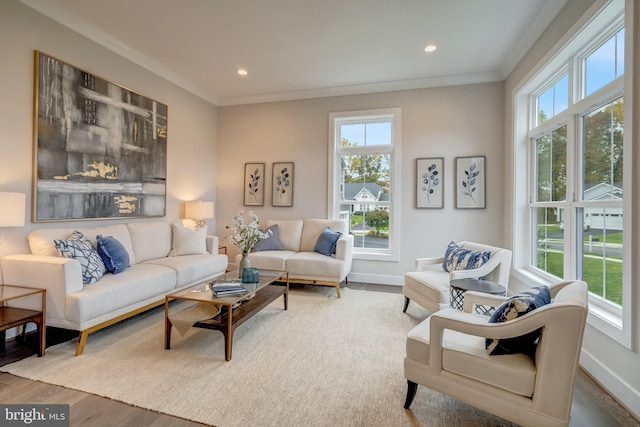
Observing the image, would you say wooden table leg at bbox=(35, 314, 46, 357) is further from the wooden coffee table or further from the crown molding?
the crown molding

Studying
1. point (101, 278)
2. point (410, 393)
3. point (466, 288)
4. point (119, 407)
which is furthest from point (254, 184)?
point (410, 393)

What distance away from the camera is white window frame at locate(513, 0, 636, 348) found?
5.97 feet

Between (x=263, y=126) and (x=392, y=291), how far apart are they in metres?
3.34

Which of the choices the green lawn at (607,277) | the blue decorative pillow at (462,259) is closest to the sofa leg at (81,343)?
the blue decorative pillow at (462,259)

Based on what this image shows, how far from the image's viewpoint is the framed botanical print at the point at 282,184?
4.95 m

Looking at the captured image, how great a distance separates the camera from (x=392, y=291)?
4.18m

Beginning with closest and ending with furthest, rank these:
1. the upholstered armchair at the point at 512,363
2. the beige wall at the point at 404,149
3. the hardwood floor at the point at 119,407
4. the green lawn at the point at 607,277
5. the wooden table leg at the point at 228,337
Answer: the upholstered armchair at the point at 512,363 < the hardwood floor at the point at 119,407 < the green lawn at the point at 607,277 < the wooden table leg at the point at 228,337 < the beige wall at the point at 404,149

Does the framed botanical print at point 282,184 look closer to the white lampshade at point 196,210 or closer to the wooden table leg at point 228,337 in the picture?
the white lampshade at point 196,210

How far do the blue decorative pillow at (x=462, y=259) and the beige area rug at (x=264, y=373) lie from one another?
2.47 feet

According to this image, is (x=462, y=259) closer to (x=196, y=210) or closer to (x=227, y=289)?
(x=227, y=289)

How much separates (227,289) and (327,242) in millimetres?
1949

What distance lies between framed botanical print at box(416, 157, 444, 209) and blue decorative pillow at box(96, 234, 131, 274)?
12.2 ft

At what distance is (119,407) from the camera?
172 centimetres

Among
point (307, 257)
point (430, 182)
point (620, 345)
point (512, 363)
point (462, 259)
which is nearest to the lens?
point (512, 363)
